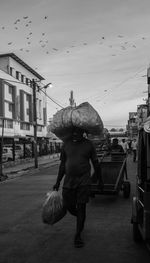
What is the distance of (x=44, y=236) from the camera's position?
6.89 metres

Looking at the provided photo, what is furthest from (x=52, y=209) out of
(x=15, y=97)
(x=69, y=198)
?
(x=15, y=97)

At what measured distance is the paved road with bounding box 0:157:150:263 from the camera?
18.4ft

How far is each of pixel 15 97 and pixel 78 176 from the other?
5430 centimetres

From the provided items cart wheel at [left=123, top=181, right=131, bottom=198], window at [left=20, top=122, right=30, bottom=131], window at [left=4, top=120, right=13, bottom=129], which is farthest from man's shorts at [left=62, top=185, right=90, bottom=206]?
window at [left=20, top=122, right=30, bottom=131]

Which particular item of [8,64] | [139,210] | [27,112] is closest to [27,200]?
[139,210]

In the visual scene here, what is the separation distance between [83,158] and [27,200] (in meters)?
5.52

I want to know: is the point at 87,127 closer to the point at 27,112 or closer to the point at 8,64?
the point at 8,64

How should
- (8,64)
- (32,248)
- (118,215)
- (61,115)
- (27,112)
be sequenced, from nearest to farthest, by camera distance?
(32,248) → (61,115) → (118,215) → (8,64) → (27,112)

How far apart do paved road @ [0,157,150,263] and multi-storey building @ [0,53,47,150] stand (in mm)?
42114

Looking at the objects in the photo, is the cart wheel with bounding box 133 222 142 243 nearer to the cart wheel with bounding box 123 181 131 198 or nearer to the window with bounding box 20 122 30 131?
the cart wheel with bounding box 123 181 131 198

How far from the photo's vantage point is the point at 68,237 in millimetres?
6781

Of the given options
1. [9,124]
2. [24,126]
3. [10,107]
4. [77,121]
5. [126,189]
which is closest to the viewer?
[77,121]

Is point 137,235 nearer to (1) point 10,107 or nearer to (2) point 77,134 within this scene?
(2) point 77,134

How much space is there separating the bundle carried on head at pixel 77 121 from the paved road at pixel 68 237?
1674 mm
